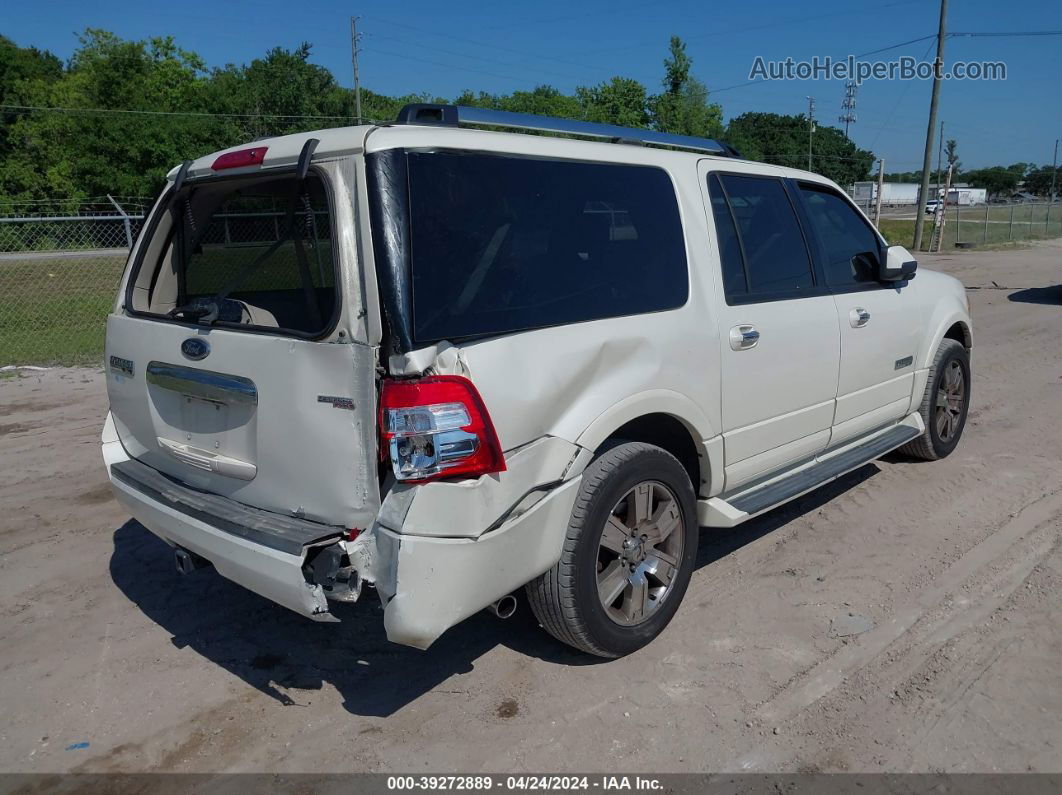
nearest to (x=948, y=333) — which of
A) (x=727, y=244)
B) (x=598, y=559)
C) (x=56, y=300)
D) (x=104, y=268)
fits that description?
(x=727, y=244)

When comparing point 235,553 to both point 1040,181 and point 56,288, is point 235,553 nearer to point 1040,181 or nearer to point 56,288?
point 56,288

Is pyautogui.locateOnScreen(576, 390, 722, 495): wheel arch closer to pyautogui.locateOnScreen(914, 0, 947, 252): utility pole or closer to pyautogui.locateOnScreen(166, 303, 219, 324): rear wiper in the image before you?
pyautogui.locateOnScreen(166, 303, 219, 324): rear wiper

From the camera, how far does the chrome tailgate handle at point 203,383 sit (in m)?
3.05

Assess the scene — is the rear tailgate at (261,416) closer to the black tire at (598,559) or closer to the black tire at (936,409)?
the black tire at (598,559)

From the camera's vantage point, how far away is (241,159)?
3248mm

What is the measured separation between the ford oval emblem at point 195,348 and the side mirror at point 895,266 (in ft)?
12.3

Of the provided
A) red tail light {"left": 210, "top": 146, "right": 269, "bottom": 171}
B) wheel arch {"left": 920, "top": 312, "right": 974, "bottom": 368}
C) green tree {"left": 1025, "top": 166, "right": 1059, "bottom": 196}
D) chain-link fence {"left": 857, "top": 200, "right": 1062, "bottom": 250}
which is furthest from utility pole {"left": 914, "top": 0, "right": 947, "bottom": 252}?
green tree {"left": 1025, "top": 166, "right": 1059, "bottom": 196}

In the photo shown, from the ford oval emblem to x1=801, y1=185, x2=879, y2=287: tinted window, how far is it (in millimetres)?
3202

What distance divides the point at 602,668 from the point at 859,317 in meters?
2.50

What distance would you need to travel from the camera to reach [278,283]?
3.50 m

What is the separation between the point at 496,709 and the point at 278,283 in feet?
6.31

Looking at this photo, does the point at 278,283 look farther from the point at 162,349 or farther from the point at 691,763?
the point at 691,763

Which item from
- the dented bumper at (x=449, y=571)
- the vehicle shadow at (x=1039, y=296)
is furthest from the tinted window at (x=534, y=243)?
the vehicle shadow at (x=1039, y=296)

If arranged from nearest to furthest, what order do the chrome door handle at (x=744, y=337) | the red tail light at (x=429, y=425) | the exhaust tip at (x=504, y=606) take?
the red tail light at (x=429, y=425)
the exhaust tip at (x=504, y=606)
the chrome door handle at (x=744, y=337)
